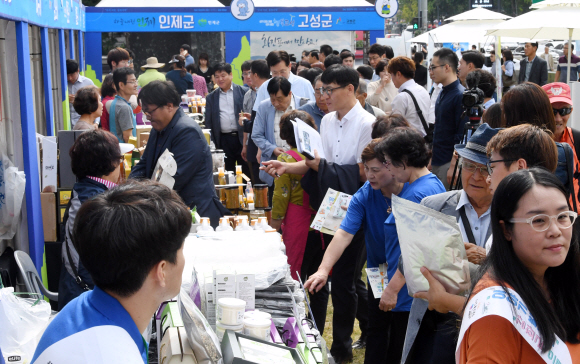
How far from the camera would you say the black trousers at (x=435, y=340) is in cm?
234

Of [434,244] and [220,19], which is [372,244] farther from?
[220,19]

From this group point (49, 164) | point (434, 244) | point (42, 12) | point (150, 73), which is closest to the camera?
point (434, 244)

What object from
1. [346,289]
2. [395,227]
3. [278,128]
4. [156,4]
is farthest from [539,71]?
[395,227]

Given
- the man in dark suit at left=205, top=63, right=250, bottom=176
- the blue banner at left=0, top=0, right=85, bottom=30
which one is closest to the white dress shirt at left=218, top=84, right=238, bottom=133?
the man in dark suit at left=205, top=63, right=250, bottom=176

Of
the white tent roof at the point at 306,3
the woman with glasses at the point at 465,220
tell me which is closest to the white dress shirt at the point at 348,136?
the woman with glasses at the point at 465,220

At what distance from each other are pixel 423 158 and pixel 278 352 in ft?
4.58

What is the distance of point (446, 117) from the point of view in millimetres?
5957

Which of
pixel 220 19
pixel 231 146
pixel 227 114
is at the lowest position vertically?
pixel 231 146

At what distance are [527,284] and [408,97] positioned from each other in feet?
16.2

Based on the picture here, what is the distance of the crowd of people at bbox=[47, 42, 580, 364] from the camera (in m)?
1.65

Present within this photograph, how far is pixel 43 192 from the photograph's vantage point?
4867mm

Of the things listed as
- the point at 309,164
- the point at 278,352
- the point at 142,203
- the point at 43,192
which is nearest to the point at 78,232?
the point at 142,203

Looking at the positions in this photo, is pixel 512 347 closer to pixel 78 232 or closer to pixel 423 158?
pixel 78 232

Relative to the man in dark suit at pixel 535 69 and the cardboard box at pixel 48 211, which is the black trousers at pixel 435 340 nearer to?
the cardboard box at pixel 48 211
